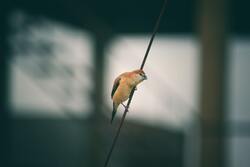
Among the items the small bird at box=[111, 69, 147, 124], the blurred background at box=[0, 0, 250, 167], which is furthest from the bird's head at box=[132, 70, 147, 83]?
the blurred background at box=[0, 0, 250, 167]

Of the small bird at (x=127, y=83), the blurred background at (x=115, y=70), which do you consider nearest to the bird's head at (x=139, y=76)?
the small bird at (x=127, y=83)

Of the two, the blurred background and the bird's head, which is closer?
the bird's head

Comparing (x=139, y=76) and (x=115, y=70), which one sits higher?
(x=115, y=70)

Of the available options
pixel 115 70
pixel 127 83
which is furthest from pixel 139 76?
pixel 115 70

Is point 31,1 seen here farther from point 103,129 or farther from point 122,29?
point 122,29

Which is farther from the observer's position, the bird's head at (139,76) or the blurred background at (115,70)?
the blurred background at (115,70)

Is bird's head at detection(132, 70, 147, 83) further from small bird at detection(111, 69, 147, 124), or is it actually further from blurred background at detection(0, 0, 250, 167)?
blurred background at detection(0, 0, 250, 167)

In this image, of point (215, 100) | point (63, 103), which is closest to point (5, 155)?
point (63, 103)

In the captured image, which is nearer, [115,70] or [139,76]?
[139,76]

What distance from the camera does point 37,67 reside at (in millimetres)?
8672

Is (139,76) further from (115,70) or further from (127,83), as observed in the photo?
(115,70)

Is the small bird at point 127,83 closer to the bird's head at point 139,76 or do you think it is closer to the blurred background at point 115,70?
the bird's head at point 139,76

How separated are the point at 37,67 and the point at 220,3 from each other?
2080 mm

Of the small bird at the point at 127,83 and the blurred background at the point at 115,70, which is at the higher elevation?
the blurred background at the point at 115,70
